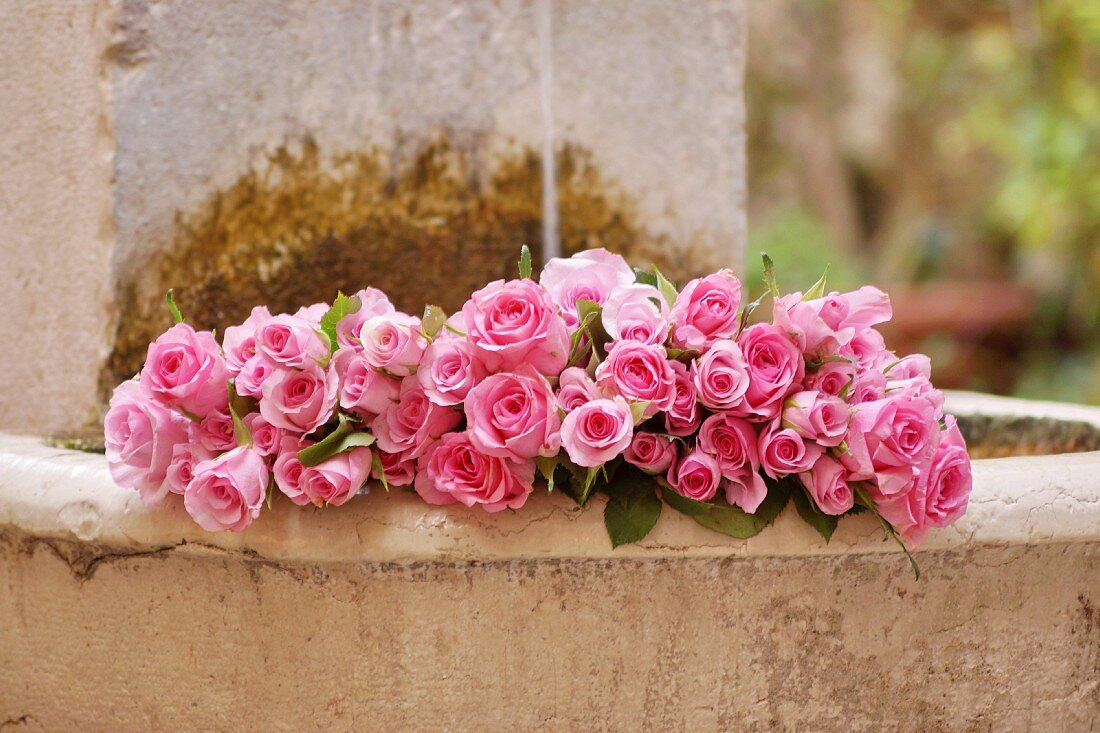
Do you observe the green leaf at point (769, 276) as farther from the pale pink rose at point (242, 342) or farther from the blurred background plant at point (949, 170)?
the blurred background plant at point (949, 170)

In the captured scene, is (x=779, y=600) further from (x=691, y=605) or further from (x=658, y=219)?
(x=658, y=219)

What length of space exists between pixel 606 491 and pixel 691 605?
0.18 meters

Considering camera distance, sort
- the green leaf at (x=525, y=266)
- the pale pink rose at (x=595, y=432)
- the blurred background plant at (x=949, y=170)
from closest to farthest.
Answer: the pale pink rose at (x=595, y=432), the green leaf at (x=525, y=266), the blurred background plant at (x=949, y=170)

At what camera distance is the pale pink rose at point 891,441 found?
1.19 m

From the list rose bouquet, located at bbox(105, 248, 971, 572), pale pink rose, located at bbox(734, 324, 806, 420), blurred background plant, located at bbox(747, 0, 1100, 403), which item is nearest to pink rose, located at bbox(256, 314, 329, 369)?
rose bouquet, located at bbox(105, 248, 971, 572)

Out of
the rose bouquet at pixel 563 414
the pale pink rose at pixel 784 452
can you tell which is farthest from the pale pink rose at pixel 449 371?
the pale pink rose at pixel 784 452

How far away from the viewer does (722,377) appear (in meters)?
1.20

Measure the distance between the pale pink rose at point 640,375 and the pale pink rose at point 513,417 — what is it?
0.07 m

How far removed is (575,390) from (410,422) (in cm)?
19

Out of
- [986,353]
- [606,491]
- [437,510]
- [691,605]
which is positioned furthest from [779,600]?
[986,353]

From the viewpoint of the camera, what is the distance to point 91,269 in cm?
179

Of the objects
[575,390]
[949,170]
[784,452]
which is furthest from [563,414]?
[949,170]

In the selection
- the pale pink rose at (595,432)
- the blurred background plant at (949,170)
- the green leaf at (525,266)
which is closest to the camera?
the pale pink rose at (595,432)

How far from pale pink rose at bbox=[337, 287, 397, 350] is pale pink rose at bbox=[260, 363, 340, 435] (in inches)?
2.4
